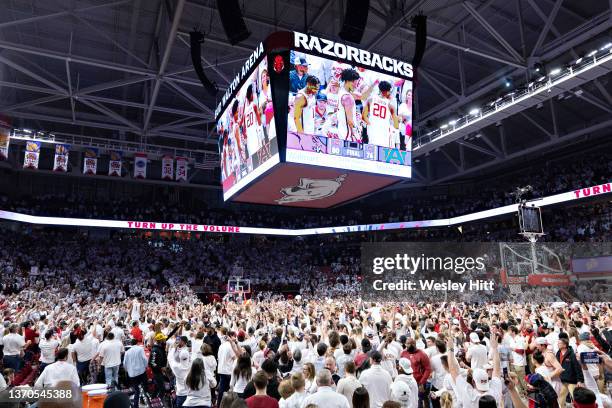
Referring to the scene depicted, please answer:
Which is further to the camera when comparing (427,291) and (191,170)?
(191,170)

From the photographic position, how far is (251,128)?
14547mm

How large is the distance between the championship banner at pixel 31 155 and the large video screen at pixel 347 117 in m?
19.0

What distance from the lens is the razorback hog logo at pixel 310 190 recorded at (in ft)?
51.0

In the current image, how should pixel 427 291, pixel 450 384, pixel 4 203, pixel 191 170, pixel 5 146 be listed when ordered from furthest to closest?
pixel 191 170
pixel 4 203
pixel 427 291
pixel 5 146
pixel 450 384

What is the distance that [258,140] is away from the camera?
14180 mm

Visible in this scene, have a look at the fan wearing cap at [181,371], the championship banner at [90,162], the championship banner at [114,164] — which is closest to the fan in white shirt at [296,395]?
the fan wearing cap at [181,371]

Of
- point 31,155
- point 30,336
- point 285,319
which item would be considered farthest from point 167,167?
point 285,319

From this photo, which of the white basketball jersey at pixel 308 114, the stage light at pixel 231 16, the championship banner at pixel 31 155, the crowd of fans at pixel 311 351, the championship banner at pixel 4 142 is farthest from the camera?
the championship banner at pixel 31 155

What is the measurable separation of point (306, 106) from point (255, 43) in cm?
965

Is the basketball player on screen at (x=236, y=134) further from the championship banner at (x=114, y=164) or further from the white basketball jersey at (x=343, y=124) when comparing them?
the championship banner at (x=114, y=164)

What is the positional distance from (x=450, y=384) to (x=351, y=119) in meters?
9.48

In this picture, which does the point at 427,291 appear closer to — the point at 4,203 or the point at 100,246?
the point at 100,246

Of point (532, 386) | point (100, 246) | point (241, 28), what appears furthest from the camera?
point (100, 246)

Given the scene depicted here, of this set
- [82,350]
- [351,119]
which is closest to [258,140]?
[351,119]
